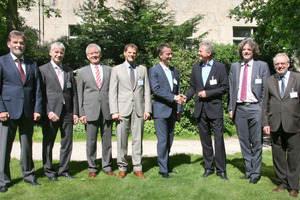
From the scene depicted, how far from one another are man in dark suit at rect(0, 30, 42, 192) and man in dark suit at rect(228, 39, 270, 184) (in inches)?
138

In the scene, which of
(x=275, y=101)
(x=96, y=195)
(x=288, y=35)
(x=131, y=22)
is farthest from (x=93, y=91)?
(x=131, y=22)

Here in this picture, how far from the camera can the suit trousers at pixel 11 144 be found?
4.68 metres

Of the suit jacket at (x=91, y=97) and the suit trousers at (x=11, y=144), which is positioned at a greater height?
the suit jacket at (x=91, y=97)

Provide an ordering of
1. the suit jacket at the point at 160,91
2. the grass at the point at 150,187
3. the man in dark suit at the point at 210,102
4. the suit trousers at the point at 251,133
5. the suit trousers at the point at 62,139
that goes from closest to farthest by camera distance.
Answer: the grass at the point at 150,187 → the suit trousers at the point at 251,133 → the suit trousers at the point at 62,139 → the man in dark suit at the point at 210,102 → the suit jacket at the point at 160,91

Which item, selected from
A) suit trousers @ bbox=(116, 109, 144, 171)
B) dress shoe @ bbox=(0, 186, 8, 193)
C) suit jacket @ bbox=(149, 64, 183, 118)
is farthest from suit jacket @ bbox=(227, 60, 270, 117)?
dress shoe @ bbox=(0, 186, 8, 193)

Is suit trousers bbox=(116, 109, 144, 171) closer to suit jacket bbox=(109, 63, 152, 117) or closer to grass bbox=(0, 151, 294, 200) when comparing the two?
suit jacket bbox=(109, 63, 152, 117)

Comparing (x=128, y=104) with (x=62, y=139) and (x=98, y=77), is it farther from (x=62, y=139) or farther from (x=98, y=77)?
(x=62, y=139)

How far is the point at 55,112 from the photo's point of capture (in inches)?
204

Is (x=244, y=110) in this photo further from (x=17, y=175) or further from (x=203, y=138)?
(x=17, y=175)

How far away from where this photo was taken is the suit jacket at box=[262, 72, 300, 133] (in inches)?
180

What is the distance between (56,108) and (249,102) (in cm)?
345

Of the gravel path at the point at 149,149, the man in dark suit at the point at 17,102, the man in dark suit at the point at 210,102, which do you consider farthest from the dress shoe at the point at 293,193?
the man in dark suit at the point at 17,102

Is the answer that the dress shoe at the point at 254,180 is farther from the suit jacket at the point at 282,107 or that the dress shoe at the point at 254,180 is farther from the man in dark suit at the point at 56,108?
the man in dark suit at the point at 56,108

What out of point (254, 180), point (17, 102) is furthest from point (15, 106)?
point (254, 180)
